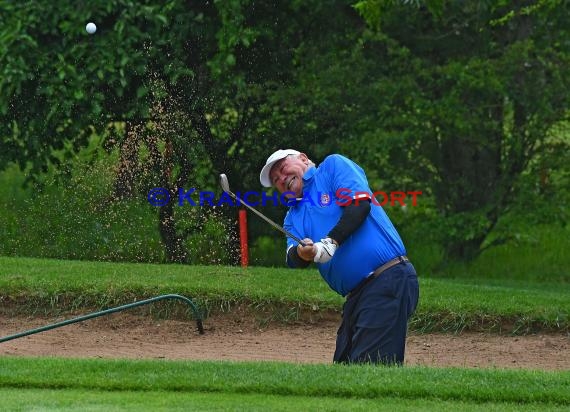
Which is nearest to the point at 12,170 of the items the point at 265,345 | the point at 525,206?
the point at 525,206

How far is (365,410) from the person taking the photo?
17.7ft

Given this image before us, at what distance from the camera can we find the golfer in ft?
21.3

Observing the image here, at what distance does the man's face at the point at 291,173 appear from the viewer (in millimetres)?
6594

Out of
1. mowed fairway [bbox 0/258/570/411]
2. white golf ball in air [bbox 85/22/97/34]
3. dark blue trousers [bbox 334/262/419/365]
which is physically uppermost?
white golf ball in air [bbox 85/22/97/34]

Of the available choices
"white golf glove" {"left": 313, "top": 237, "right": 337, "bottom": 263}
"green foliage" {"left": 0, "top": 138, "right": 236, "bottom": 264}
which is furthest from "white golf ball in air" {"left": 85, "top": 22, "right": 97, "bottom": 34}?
"white golf glove" {"left": 313, "top": 237, "right": 337, "bottom": 263}

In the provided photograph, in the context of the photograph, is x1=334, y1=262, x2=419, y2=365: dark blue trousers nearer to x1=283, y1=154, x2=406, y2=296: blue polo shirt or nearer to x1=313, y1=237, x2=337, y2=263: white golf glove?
x1=283, y1=154, x2=406, y2=296: blue polo shirt

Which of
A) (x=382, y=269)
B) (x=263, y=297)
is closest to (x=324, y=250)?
(x=382, y=269)

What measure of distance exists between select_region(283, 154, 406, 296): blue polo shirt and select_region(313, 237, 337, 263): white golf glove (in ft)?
0.94

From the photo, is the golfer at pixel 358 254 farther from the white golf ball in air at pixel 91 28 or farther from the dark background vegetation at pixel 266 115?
the white golf ball in air at pixel 91 28

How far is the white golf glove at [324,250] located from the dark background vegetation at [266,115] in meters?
6.75

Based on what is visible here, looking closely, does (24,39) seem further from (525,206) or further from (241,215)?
(525,206)

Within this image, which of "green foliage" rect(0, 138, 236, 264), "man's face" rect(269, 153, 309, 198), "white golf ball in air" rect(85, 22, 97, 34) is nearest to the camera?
"man's face" rect(269, 153, 309, 198)

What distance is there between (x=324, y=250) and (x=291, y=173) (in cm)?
62

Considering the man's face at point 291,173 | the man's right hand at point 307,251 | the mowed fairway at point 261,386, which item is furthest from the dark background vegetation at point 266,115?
the man's right hand at point 307,251
